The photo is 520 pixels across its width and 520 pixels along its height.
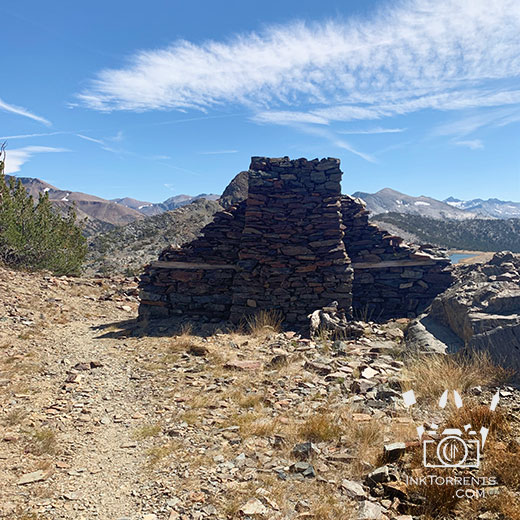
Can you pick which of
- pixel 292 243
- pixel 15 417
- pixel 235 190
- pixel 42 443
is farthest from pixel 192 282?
pixel 235 190

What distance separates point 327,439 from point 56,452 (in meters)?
3.22

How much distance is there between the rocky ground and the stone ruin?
213 cm

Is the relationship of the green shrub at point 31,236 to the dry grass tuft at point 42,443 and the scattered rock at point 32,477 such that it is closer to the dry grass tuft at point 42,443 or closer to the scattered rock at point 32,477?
the dry grass tuft at point 42,443

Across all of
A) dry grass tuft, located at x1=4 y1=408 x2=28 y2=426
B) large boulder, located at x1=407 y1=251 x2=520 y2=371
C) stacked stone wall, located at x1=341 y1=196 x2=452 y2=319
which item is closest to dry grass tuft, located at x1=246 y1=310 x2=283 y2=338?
stacked stone wall, located at x1=341 y1=196 x2=452 y2=319

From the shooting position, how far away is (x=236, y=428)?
479 cm

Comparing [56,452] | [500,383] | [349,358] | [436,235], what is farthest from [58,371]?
[436,235]

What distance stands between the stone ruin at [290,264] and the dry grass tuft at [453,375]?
4473 mm

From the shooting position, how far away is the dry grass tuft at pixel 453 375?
523cm

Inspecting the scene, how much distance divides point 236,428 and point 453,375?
3381 millimetres

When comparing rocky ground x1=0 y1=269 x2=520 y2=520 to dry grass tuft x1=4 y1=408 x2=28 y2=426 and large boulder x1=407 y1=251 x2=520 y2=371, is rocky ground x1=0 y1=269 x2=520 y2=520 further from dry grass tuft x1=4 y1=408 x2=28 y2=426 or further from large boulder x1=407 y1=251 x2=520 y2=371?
large boulder x1=407 y1=251 x2=520 y2=371

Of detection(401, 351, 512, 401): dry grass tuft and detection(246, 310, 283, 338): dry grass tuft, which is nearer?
detection(401, 351, 512, 401): dry grass tuft

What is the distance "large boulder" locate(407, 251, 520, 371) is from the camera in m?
5.85

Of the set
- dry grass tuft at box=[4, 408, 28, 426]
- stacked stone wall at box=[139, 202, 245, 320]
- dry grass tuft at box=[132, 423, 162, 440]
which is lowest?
dry grass tuft at box=[4, 408, 28, 426]

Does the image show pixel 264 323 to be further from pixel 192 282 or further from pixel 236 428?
pixel 236 428
